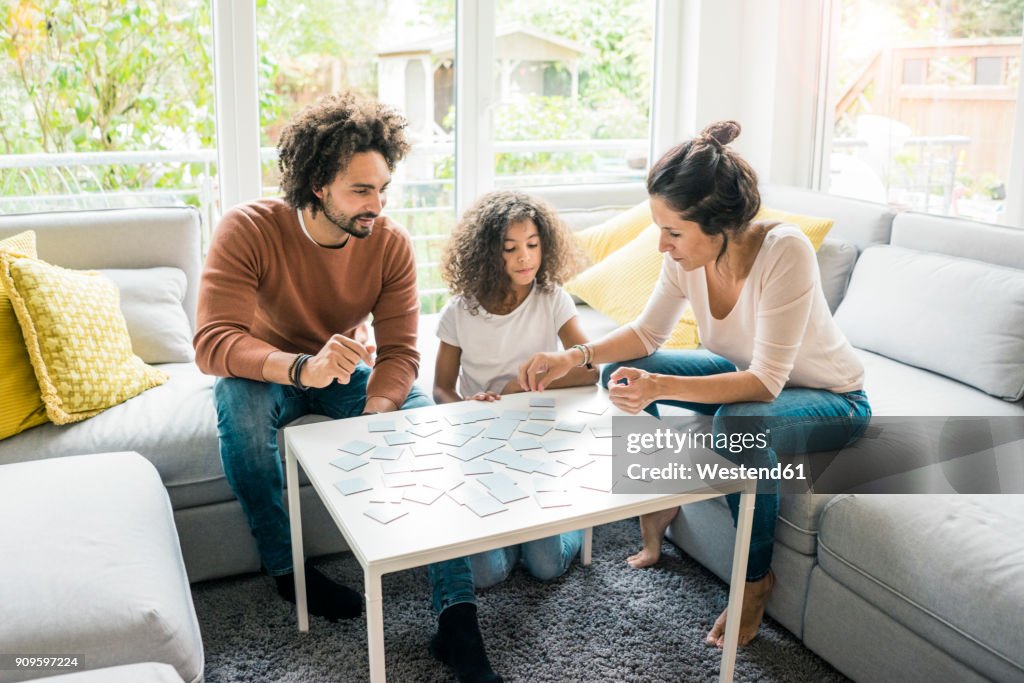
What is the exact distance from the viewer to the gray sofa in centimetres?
157

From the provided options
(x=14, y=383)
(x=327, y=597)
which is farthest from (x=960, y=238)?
(x=14, y=383)

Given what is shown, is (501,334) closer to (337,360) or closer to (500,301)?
(500,301)

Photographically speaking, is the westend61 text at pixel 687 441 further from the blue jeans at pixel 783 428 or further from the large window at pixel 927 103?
the large window at pixel 927 103

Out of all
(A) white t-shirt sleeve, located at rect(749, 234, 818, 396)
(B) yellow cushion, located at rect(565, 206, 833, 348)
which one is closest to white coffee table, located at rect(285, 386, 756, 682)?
(A) white t-shirt sleeve, located at rect(749, 234, 818, 396)

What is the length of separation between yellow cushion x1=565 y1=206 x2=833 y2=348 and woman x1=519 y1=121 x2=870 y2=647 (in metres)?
0.63

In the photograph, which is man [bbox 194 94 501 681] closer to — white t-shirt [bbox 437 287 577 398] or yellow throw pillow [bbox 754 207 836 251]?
white t-shirt [bbox 437 287 577 398]

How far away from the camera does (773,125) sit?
341cm

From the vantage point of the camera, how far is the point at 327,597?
6.49 feet

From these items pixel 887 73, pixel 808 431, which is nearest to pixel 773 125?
pixel 887 73

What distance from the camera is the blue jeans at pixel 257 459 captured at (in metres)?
1.97

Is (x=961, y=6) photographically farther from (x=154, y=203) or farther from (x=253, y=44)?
(x=154, y=203)

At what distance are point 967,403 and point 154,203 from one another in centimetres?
256

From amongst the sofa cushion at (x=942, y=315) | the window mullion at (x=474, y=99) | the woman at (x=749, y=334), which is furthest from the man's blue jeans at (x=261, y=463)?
the window mullion at (x=474, y=99)

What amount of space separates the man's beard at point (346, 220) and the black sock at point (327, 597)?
2.48 feet
